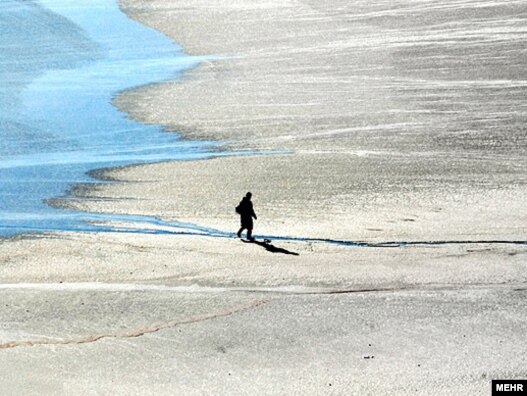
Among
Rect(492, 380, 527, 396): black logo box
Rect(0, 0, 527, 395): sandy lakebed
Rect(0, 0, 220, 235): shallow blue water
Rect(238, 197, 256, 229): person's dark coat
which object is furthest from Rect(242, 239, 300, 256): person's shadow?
Rect(492, 380, 527, 396): black logo box

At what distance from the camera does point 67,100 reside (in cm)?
3188

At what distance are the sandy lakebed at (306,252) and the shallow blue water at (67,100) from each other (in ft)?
3.09

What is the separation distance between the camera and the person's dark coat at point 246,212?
60.9 feet

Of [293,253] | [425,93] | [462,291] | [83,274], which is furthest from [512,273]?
[425,93]

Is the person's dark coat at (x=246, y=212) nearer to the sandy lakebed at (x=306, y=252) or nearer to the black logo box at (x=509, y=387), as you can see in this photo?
the sandy lakebed at (x=306, y=252)

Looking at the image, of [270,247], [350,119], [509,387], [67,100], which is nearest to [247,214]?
[270,247]

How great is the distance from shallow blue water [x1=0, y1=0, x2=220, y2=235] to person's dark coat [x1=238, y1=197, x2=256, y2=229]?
3296 millimetres

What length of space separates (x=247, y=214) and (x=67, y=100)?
14.8m

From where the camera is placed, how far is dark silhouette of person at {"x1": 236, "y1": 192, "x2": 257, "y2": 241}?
18.6 meters

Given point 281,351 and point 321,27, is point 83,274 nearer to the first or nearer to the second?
point 281,351

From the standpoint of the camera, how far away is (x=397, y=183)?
22.4 m

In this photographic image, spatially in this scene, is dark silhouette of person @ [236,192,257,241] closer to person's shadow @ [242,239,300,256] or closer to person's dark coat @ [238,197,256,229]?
person's dark coat @ [238,197,256,229]

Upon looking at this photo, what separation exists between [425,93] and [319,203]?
1047 cm

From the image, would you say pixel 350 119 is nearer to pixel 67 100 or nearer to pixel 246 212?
pixel 67 100
